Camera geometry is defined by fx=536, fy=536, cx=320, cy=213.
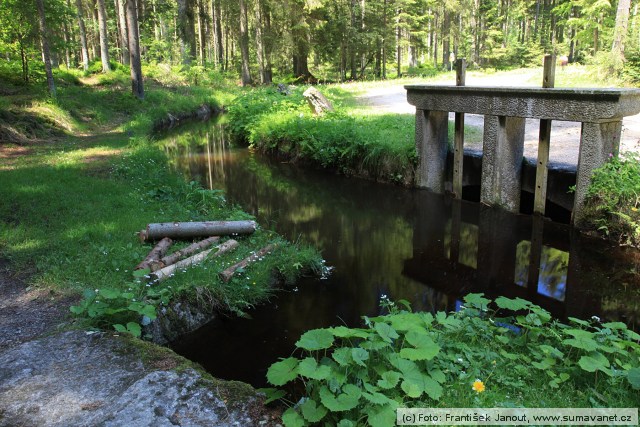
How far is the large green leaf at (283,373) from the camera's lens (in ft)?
12.1

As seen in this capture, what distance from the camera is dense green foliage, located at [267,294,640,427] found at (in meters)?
3.54

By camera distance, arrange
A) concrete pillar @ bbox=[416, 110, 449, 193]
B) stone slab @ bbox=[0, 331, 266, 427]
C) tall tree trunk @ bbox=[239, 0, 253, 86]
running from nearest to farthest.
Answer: stone slab @ bbox=[0, 331, 266, 427] < concrete pillar @ bbox=[416, 110, 449, 193] < tall tree trunk @ bbox=[239, 0, 253, 86]

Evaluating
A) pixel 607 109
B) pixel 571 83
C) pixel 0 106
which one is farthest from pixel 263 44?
pixel 607 109

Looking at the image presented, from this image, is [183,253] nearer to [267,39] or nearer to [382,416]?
[382,416]

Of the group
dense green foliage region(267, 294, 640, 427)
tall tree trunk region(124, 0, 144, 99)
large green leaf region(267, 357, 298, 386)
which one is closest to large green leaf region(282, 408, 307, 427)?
dense green foliage region(267, 294, 640, 427)

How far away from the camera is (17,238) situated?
7.57 meters

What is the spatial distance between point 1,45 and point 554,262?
64.6 feet

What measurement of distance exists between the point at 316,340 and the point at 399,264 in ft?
16.9

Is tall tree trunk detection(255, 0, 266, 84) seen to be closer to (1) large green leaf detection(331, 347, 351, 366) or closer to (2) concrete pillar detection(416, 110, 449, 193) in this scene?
(2) concrete pillar detection(416, 110, 449, 193)

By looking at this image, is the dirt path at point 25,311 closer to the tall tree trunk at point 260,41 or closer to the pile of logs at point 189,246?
the pile of logs at point 189,246

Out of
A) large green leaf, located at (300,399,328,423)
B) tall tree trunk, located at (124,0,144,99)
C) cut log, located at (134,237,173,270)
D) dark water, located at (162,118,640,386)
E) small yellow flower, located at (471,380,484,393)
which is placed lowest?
dark water, located at (162,118,640,386)

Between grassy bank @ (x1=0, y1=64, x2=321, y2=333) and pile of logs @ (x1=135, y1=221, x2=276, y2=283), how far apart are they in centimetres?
13

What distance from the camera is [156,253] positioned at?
7164 mm

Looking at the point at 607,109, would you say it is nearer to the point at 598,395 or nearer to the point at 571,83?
the point at 598,395
